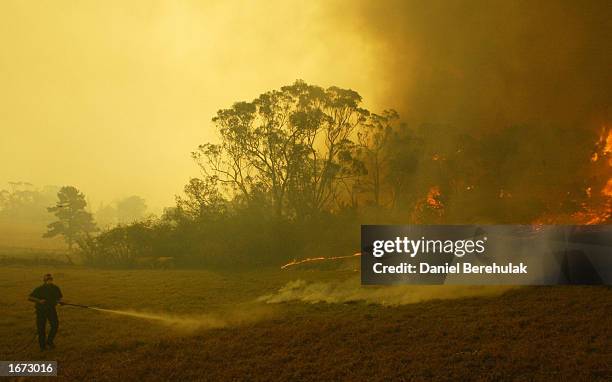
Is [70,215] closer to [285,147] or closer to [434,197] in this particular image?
[285,147]

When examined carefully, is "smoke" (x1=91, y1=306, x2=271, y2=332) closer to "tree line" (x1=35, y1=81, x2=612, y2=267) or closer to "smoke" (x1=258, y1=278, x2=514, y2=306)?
"smoke" (x1=258, y1=278, x2=514, y2=306)

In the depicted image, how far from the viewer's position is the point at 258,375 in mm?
10469

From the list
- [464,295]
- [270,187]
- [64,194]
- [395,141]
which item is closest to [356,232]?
[270,187]

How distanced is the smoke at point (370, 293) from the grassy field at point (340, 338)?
0.61 feet

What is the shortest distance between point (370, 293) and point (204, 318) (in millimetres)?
7595

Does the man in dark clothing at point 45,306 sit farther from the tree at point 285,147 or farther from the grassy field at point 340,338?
the tree at point 285,147

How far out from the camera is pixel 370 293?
19.3 meters

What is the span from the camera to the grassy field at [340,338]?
33.5 ft

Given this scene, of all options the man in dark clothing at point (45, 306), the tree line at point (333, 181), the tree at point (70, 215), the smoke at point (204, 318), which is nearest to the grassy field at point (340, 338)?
the smoke at point (204, 318)

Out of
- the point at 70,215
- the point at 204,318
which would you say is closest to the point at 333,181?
the point at 204,318

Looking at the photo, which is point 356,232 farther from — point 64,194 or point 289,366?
point 64,194

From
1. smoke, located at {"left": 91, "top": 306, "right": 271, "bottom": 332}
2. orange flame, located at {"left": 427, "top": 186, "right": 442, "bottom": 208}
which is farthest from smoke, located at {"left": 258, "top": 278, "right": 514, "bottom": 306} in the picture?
orange flame, located at {"left": 427, "top": 186, "right": 442, "bottom": 208}

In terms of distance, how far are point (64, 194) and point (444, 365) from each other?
64280 millimetres

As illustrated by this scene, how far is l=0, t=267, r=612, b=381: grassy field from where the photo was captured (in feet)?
33.5
